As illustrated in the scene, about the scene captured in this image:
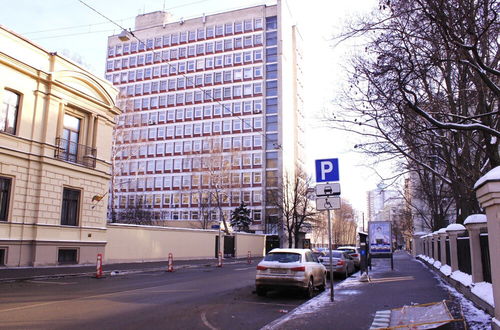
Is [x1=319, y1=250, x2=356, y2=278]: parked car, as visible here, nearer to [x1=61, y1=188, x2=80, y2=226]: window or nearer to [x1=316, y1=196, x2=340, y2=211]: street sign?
[x1=316, y1=196, x2=340, y2=211]: street sign

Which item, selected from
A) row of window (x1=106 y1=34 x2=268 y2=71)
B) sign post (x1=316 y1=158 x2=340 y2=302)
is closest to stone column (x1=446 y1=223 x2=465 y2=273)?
sign post (x1=316 y1=158 x2=340 y2=302)

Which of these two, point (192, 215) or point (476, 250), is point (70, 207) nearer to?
point (476, 250)

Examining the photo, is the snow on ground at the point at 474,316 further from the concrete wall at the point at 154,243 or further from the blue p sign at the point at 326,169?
the concrete wall at the point at 154,243

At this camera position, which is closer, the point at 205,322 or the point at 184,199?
the point at 205,322

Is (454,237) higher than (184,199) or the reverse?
the reverse

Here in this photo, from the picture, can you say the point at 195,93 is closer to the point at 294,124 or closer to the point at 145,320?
the point at 294,124

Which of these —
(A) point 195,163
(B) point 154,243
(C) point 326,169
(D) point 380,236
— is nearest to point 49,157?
(B) point 154,243

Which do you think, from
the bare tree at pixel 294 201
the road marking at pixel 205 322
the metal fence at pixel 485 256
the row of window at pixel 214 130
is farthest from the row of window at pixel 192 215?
the metal fence at pixel 485 256

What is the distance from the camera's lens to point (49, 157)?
75.1ft

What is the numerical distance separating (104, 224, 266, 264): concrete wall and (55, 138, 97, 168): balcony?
4.42 meters

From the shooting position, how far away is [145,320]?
8.39 m

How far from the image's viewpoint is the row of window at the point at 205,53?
74812 mm

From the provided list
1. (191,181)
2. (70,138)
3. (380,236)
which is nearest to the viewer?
(70,138)

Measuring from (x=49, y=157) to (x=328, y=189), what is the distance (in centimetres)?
1738
